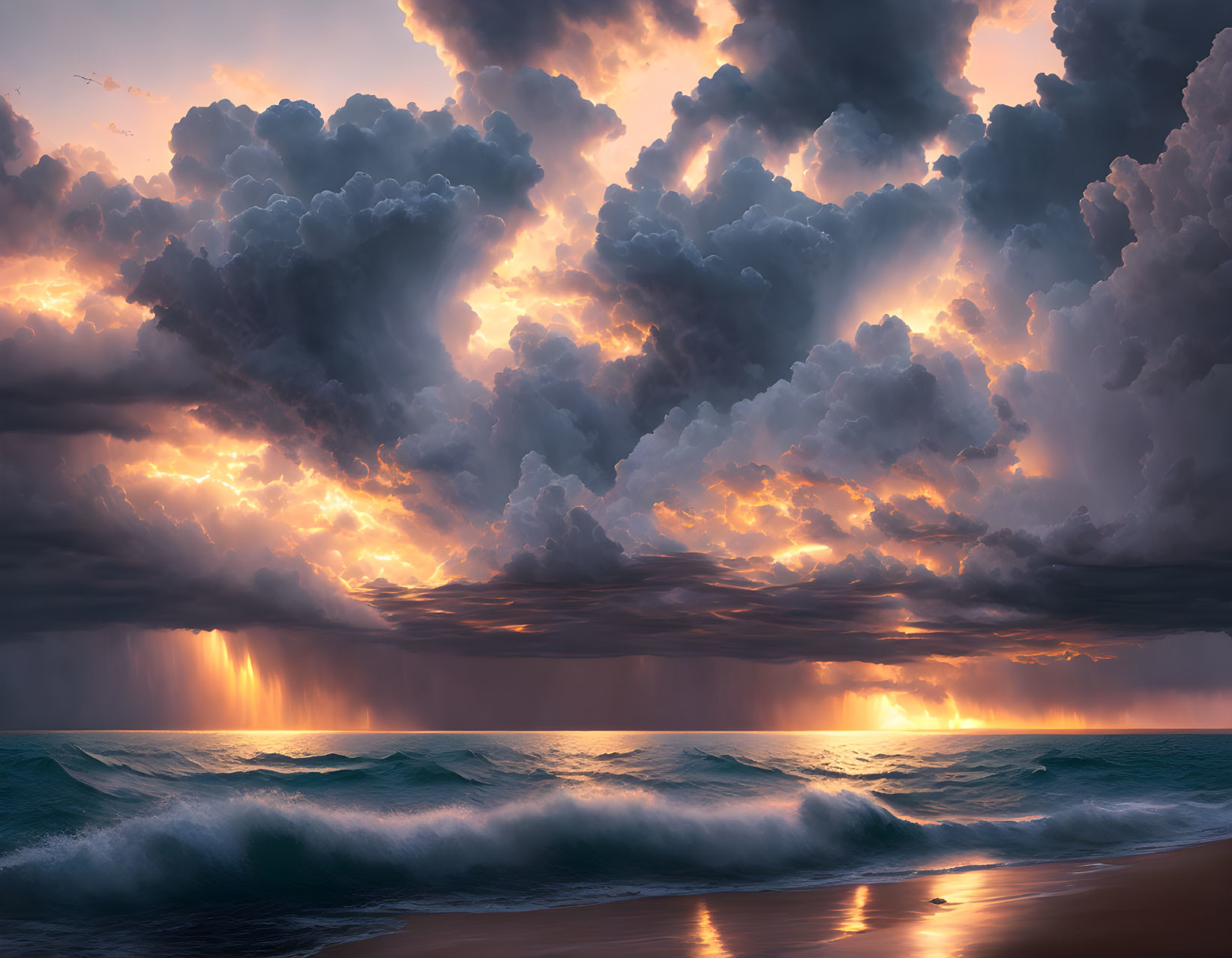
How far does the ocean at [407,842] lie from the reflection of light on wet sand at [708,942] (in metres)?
4.94

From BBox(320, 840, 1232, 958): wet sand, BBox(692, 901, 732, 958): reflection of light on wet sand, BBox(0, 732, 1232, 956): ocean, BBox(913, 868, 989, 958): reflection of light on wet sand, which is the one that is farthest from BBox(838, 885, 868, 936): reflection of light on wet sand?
BBox(0, 732, 1232, 956): ocean

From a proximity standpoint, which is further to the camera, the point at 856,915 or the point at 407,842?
the point at 407,842

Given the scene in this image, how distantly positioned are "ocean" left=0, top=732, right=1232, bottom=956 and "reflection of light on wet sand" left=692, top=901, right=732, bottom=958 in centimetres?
494

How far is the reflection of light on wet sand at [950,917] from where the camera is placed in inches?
608

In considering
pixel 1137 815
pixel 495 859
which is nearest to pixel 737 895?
pixel 495 859

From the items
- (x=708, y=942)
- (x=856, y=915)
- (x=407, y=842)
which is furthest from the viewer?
(x=407, y=842)

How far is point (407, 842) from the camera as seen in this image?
29.8 metres

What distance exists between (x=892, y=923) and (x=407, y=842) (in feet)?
56.3

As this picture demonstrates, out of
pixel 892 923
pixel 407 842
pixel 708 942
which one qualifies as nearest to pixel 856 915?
pixel 892 923

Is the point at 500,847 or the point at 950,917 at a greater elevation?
the point at 950,917

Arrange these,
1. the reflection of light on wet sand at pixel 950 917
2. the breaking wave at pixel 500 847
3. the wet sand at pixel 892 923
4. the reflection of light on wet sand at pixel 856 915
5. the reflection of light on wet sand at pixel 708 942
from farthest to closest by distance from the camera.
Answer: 1. the breaking wave at pixel 500 847
2. the reflection of light on wet sand at pixel 856 915
3. the reflection of light on wet sand at pixel 708 942
4. the wet sand at pixel 892 923
5. the reflection of light on wet sand at pixel 950 917

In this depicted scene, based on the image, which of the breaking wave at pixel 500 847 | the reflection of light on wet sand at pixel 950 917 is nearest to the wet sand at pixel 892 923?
the reflection of light on wet sand at pixel 950 917

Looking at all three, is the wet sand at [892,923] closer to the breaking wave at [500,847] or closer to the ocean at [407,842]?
the ocean at [407,842]

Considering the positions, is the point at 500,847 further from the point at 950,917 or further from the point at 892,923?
the point at 950,917
